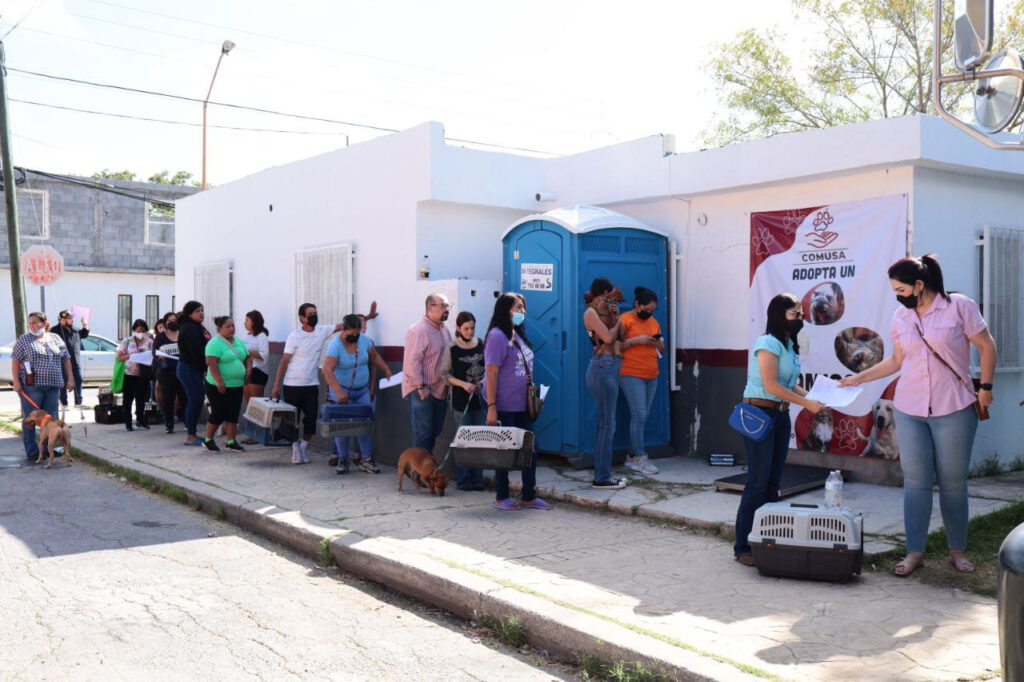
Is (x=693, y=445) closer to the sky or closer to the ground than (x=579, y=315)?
closer to the ground

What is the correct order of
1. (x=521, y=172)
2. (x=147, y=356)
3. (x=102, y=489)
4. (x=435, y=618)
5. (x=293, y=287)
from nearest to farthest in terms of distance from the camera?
(x=435, y=618), (x=102, y=489), (x=521, y=172), (x=293, y=287), (x=147, y=356)

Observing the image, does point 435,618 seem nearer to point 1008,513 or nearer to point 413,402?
point 413,402

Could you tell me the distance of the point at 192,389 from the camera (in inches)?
495

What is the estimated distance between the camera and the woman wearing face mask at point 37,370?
451 inches

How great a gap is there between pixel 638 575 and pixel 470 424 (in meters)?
3.45

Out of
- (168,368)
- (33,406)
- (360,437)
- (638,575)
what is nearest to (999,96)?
(638,575)

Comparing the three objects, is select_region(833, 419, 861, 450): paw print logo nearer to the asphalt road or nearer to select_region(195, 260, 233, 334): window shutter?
the asphalt road

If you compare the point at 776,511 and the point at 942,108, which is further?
the point at 776,511

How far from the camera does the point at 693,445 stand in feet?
34.0

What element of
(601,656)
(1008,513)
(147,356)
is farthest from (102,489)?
(1008,513)

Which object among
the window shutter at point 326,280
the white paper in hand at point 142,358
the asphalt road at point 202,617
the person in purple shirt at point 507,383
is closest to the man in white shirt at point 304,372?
the window shutter at point 326,280

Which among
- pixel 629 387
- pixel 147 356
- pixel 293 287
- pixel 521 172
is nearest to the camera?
pixel 629 387

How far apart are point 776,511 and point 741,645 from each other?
1377mm

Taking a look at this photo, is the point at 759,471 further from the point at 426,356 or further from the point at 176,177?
the point at 176,177
